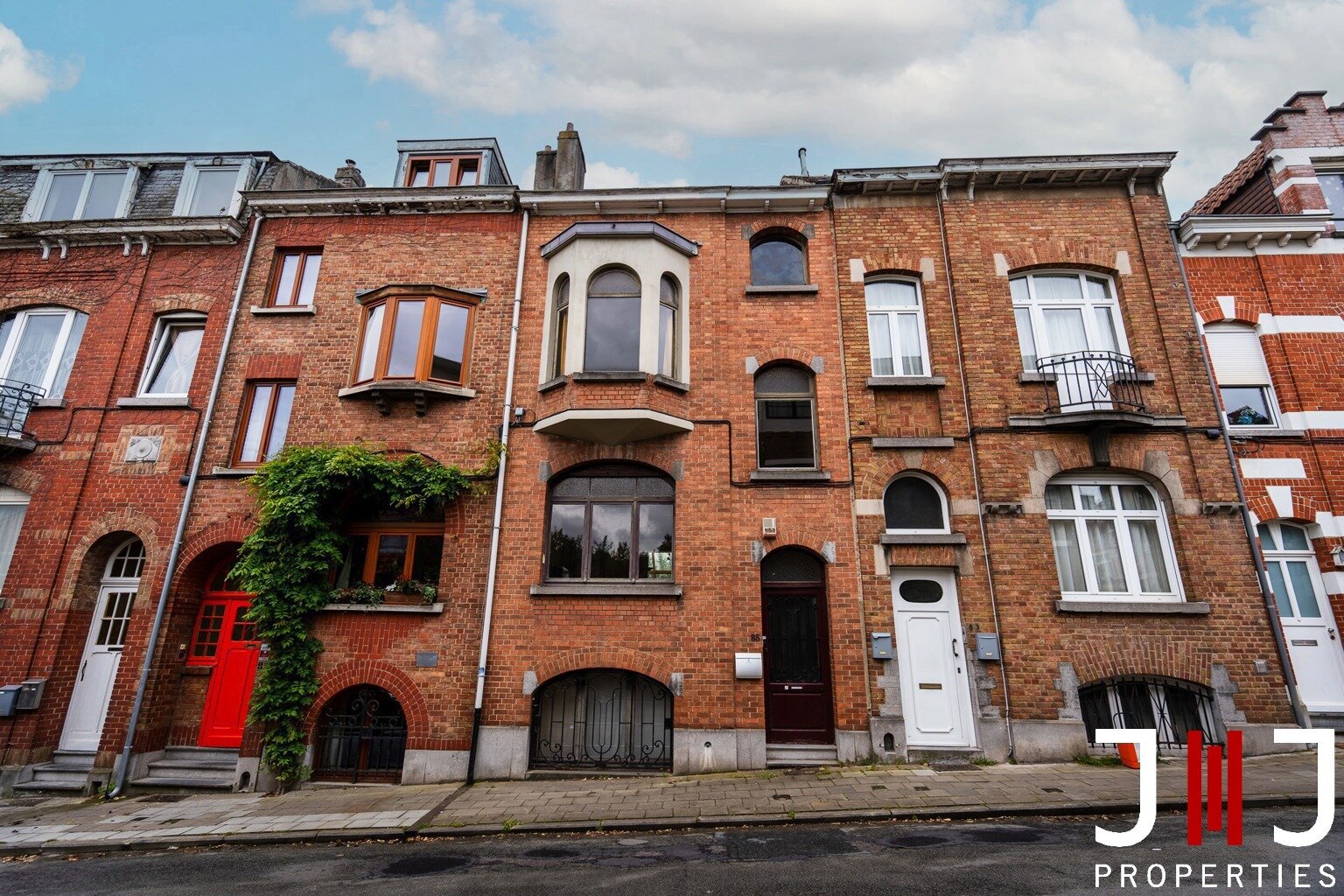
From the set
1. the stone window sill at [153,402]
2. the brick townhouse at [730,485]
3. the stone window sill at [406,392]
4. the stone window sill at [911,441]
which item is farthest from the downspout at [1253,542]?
the stone window sill at [153,402]

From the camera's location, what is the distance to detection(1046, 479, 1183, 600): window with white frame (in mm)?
9891

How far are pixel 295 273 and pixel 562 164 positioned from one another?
6024mm

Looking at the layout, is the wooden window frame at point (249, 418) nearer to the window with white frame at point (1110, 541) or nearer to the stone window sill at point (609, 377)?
the stone window sill at point (609, 377)

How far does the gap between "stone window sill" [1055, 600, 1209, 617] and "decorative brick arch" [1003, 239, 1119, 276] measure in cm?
614

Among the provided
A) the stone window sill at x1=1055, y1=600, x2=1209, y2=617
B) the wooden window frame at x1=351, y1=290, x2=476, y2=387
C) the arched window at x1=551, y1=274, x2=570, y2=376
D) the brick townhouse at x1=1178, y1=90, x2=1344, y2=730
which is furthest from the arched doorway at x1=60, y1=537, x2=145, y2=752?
the brick townhouse at x1=1178, y1=90, x2=1344, y2=730

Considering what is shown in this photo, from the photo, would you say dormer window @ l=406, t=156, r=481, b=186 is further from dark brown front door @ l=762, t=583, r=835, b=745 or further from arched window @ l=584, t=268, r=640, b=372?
dark brown front door @ l=762, t=583, r=835, b=745

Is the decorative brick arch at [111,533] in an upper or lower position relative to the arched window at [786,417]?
lower

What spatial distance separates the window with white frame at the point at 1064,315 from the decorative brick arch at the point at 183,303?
15989 millimetres

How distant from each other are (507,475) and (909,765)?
801cm

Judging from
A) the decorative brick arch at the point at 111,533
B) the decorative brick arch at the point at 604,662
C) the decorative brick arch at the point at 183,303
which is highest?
the decorative brick arch at the point at 183,303

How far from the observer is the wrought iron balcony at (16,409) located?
434 inches

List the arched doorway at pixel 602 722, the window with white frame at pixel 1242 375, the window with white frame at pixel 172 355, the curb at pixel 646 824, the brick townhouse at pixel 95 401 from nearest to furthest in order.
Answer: the curb at pixel 646 824
the arched doorway at pixel 602 722
the brick townhouse at pixel 95 401
the window with white frame at pixel 1242 375
the window with white frame at pixel 172 355

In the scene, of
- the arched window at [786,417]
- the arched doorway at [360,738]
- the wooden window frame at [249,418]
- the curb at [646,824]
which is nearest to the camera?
the curb at [646,824]

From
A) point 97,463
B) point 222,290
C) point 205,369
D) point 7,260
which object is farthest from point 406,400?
point 7,260
